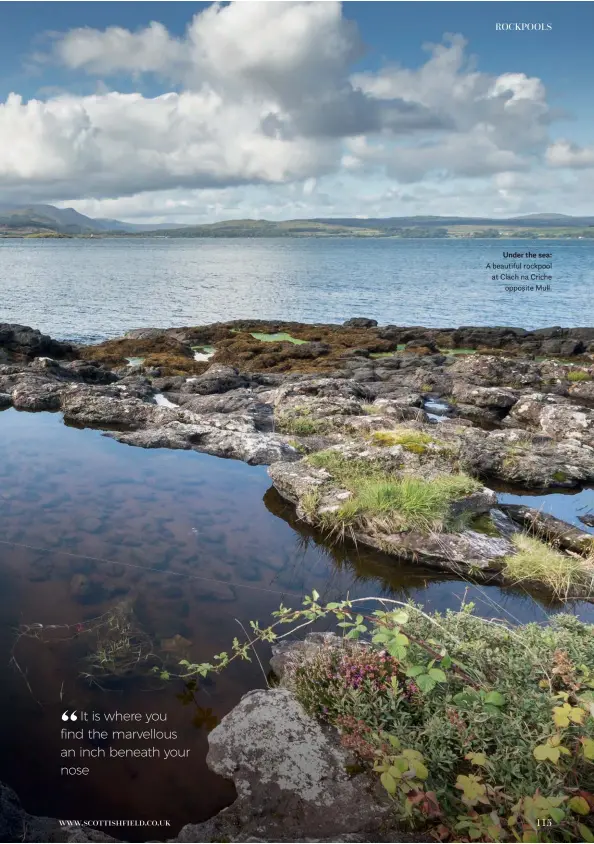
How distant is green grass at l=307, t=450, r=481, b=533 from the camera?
9.40m

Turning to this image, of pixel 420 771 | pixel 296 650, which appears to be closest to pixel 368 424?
pixel 296 650

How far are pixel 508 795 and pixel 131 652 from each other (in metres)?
4.35

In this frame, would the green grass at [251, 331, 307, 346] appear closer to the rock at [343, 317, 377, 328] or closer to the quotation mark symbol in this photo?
the rock at [343, 317, 377, 328]

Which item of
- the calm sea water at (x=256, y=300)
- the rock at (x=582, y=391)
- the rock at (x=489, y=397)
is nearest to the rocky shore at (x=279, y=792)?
the rock at (x=489, y=397)

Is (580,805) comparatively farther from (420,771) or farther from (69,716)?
(69,716)

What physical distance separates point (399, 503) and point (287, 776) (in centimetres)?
541

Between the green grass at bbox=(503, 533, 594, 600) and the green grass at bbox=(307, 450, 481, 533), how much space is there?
1263mm

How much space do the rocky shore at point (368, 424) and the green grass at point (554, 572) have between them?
229mm

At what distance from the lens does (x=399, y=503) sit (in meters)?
9.64

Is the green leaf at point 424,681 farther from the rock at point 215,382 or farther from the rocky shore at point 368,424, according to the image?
the rock at point 215,382

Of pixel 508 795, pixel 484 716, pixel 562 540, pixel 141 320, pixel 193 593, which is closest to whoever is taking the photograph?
pixel 508 795

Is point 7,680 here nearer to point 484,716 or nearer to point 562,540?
point 484,716

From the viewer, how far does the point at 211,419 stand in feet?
49.0

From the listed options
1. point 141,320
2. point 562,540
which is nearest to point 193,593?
point 562,540
